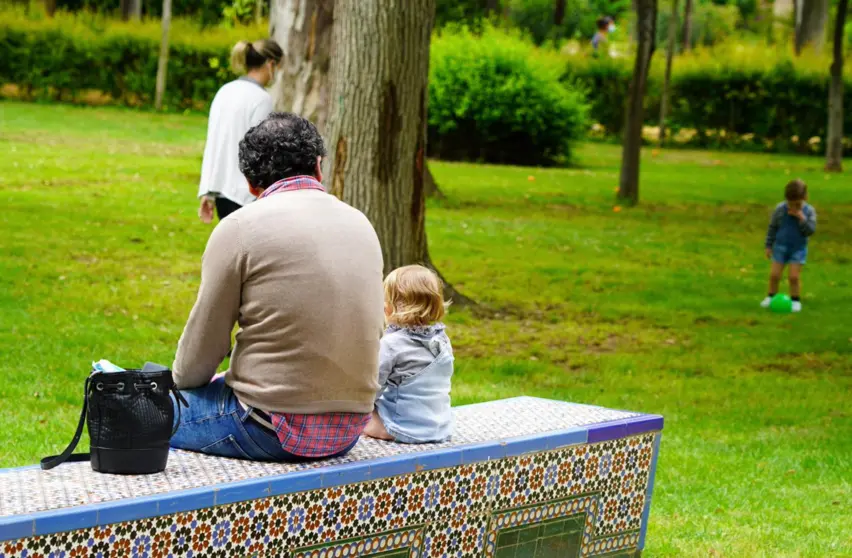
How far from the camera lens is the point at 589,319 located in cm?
1051

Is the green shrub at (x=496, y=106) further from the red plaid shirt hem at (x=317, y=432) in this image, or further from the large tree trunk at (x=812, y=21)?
the red plaid shirt hem at (x=317, y=432)

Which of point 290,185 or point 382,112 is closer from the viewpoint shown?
point 290,185

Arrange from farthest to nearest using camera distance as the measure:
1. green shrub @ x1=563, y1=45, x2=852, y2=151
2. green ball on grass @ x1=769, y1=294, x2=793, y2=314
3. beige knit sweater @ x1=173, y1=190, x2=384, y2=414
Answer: green shrub @ x1=563, y1=45, x2=852, y2=151, green ball on grass @ x1=769, y1=294, x2=793, y2=314, beige knit sweater @ x1=173, y1=190, x2=384, y2=414

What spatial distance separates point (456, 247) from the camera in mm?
13477

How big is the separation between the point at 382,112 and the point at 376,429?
4859 mm

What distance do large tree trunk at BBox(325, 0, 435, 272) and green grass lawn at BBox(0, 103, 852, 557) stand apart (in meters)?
1.18

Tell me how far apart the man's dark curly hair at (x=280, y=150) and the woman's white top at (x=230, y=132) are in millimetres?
3756

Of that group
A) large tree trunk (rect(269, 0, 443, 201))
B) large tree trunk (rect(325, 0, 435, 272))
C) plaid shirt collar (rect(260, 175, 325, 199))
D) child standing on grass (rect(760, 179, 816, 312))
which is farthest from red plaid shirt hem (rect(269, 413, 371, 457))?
large tree trunk (rect(269, 0, 443, 201))

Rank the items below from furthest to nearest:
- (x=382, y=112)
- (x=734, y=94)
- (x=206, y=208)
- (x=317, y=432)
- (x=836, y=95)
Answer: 1. (x=734, y=94)
2. (x=836, y=95)
3. (x=382, y=112)
4. (x=206, y=208)
5. (x=317, y=432)

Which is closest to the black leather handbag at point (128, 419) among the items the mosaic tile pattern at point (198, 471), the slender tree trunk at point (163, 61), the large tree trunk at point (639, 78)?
the mosaic tile pattern at point (198, 471)

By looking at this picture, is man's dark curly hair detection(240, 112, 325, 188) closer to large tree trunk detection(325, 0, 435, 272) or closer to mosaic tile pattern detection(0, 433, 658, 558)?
mosaic tile pattern detection(0, 433, 658, 558)

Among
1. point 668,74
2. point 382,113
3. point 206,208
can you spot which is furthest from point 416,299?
point 668,74

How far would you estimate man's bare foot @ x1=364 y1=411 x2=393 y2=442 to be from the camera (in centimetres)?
433

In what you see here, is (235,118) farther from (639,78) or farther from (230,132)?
(639,78)
